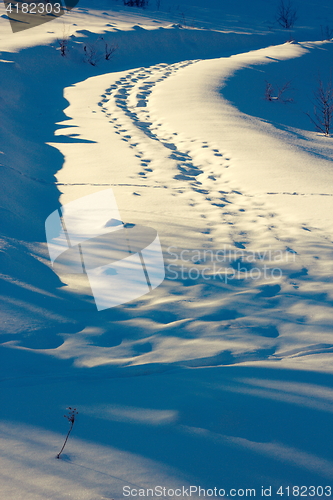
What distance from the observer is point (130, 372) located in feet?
6.26

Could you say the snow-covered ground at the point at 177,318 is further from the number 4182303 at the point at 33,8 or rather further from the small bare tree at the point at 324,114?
the number 4182303 at the point at 33,8

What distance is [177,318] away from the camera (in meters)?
2.32

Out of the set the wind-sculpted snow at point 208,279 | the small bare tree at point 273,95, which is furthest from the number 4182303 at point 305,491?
the small bare tree at point 273,95

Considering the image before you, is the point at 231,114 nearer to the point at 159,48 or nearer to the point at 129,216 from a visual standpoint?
the point at 129,216

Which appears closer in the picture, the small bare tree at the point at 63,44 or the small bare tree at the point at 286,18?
the small bare tree at the point at 63,44

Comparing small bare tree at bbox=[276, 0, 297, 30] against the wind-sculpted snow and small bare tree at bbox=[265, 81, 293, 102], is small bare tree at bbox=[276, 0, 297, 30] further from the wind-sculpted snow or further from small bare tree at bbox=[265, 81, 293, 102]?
the wind-sculpted snow

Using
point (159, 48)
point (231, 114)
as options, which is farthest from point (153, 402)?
point (159, 48)

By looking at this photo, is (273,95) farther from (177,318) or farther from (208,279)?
(177,318)

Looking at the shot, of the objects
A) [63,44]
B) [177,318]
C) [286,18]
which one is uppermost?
[286,18]

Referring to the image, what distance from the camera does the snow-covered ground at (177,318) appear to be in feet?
4.75

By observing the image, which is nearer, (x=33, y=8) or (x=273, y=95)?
(x=273, y=95)

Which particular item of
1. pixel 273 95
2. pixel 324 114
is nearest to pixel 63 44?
pixel 273 95

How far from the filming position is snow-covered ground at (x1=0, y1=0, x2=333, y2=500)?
145 cm

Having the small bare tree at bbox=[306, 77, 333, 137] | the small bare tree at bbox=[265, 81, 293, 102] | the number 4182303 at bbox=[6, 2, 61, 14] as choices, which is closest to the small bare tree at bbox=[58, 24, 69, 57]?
the small bare tree at bbox=[265, 81, 293, 102]
